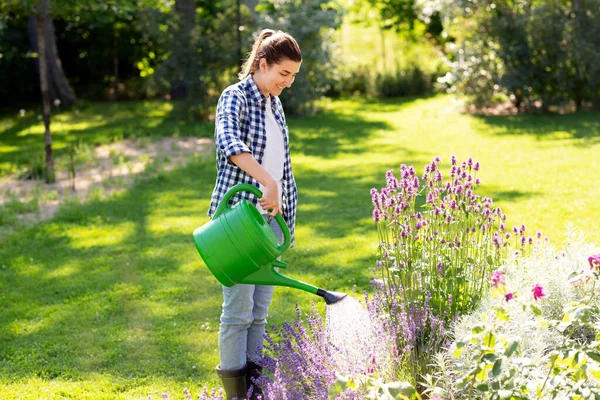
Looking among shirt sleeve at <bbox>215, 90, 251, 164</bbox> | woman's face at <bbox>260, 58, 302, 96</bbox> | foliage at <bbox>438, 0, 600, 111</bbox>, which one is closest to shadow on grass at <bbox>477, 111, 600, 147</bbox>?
foliage at <bbox>438, 0, 600, 111</bbox>

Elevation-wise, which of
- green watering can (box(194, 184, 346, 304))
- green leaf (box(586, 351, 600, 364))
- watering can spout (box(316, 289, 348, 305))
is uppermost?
green watering can (box(194, 184, 346, 304))

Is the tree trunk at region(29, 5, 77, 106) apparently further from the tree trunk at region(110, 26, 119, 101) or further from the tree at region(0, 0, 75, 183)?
the tree at region(0, 0, 75, 183)

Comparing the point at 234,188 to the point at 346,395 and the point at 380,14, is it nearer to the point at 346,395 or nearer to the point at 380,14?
the point at 346,395

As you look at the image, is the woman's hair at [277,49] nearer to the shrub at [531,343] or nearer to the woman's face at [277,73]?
the woman's face at [277,73]

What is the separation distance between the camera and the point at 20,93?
13445mm

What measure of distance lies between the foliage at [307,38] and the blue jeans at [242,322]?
8218 millimetres

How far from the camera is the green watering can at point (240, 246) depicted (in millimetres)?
2443

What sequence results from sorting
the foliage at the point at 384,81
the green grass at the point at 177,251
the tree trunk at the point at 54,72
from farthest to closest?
the foliage at the point at 384,81, the tree trunk at the point at 54,72, the green grass at the point at 177,251

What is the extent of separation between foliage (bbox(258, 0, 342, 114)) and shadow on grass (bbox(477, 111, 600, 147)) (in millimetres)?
2462

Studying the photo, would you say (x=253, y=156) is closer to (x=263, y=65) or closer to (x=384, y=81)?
(x=263, y=65)

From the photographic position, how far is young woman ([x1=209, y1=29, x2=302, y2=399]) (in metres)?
2.54

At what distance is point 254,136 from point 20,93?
11.8 m

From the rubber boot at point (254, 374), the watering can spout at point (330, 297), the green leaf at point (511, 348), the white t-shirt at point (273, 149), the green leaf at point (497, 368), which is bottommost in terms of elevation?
the rubber boot at point (254, 374)

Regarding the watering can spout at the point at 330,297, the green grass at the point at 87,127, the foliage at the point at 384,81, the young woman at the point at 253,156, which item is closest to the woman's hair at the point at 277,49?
the young woman at the point at 253,156
